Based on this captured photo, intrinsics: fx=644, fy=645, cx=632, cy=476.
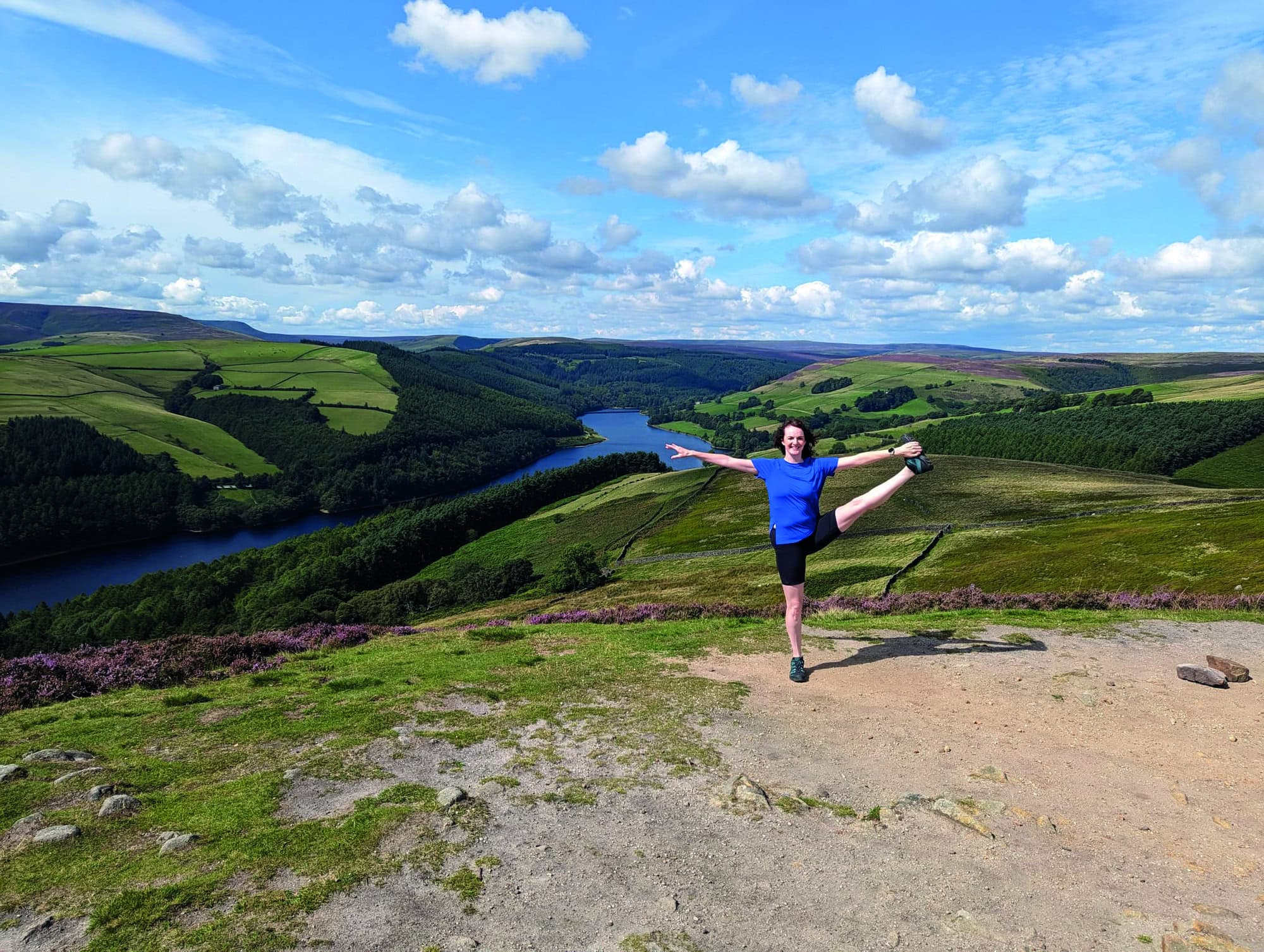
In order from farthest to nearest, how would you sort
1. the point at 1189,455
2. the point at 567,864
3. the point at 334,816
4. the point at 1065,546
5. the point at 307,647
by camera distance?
the point at 1189,455 < the point at 1065,546 < the point at 307,647 < the point at 334,816 < the point at 567,864

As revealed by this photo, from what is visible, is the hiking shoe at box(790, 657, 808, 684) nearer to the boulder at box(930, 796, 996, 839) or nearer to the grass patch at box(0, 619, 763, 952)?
the grass patch at box(0, 619, 763, 952)

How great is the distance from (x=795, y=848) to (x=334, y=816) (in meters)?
5.69

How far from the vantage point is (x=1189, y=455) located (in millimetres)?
139875

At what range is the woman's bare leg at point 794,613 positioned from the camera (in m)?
12.7

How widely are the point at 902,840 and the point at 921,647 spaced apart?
883cm

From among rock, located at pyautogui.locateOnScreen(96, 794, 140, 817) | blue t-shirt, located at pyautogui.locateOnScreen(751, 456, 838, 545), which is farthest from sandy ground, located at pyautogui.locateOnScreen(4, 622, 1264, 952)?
blue t-shirt, located at pyautogui.locateOnScreen(751, 456, 838, 545)

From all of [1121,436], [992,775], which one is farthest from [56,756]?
[1121,436]

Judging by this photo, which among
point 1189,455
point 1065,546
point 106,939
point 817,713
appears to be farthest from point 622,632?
point 1189,455

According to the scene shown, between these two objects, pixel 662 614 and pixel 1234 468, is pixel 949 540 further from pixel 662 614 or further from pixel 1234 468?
pixel 1234 468

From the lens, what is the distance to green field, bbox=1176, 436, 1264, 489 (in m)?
121

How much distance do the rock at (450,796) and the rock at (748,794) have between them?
143 inches

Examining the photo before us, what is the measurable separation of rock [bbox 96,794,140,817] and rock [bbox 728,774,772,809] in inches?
304

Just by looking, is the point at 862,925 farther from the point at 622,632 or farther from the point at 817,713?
the point at 622,632

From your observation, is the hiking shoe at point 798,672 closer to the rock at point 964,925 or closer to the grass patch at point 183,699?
the rock at point 964,925
